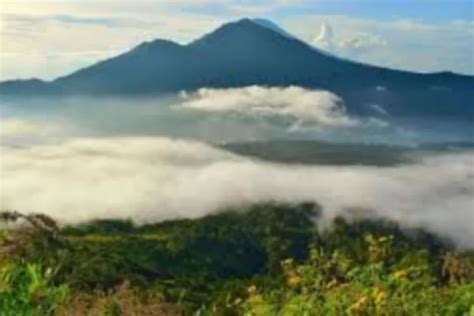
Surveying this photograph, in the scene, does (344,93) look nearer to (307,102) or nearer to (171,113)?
(307,102)

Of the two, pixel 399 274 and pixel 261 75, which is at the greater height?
pixel 399 274

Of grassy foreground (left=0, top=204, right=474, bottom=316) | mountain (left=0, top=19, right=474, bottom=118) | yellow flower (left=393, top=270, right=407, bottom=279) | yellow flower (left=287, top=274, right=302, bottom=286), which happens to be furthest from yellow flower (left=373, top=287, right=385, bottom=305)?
mountain (left=0, top=19, right=474, bottom=118)

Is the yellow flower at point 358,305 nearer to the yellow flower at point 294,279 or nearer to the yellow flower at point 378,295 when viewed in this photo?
the yellow flower at point 378,295

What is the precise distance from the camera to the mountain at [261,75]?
13125 centimetres

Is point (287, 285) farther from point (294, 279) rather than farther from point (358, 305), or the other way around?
point (358, 305)

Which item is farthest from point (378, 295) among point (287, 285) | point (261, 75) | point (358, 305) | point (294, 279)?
point (261, 75)

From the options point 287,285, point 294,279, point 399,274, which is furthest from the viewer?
point 287,285

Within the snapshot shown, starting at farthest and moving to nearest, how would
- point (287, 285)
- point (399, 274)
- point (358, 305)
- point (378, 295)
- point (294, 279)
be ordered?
point (287, 285)
point (294, 279)
point (399, 274)
point (378, 295)
point (358, 305)

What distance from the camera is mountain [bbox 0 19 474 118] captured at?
131250mm

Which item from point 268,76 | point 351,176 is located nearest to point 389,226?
point 351,176

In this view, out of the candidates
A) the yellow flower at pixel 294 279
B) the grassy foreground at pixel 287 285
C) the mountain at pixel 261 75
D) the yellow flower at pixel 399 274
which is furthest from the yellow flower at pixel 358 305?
the mountain at pixel 261 75

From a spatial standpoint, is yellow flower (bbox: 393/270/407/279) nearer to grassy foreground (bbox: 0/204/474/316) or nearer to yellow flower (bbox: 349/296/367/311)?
grassy foreground (bbox: 0/204/474/316)

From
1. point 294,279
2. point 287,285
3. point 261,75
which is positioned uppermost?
point 294,279

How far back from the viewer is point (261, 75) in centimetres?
16412
